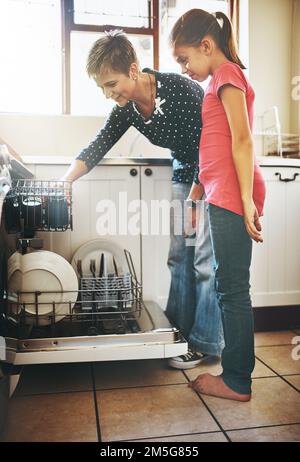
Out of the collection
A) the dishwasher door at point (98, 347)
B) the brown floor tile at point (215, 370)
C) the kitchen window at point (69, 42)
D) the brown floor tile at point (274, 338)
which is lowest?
the brown floor tile at point (274, 338)

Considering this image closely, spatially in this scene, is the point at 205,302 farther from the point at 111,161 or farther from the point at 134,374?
the point at 111,161

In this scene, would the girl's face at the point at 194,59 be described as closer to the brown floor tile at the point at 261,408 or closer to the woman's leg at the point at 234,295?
the woman's leg at the point at 234,295

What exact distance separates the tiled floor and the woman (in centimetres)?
14

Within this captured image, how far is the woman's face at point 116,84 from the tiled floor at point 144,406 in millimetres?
856

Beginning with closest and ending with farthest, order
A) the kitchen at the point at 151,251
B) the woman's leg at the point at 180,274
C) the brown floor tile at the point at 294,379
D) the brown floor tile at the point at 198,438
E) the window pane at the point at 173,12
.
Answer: the brown floor tile at the point at 198,438 < the kitchen at the point at 151,251 < the brown floor tile at the point at 294,379 < the woman's leg at the point at 180,274 < the window pane at the point at 173,12

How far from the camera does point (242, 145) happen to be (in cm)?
106

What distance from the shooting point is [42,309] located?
1.26m

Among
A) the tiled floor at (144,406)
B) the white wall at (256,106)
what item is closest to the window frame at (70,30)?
the white wall at (256,106)

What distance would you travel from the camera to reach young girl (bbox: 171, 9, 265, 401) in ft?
3.50

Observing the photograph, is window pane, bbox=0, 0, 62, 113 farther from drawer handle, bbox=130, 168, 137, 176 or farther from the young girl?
the young girl

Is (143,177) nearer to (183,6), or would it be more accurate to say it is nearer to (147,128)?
(147,128)

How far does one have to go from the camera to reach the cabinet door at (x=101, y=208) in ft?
5.09
